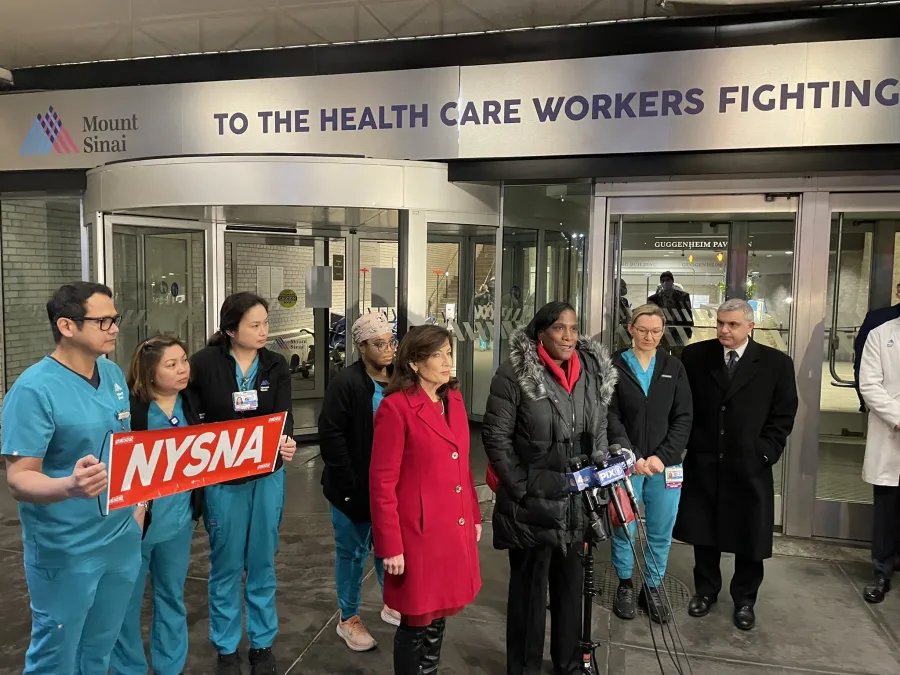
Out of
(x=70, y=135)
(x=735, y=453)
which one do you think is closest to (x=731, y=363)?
(x=735, y=453)

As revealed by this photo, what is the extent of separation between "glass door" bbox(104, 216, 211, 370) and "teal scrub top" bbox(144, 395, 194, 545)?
12.0 ft

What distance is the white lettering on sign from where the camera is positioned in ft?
7.40

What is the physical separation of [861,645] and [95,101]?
7163 mm

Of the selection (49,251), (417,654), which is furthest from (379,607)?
(49,251)

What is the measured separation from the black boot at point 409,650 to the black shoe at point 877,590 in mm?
2995

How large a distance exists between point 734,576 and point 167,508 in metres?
3.07

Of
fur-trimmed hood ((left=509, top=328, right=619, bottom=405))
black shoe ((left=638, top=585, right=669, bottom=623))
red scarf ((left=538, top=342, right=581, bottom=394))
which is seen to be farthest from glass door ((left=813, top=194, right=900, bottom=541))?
red scarf ((left=538, top=342, right=581, bottom=394))

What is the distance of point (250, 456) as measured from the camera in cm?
265

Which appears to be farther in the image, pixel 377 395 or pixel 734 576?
pixel 734 576

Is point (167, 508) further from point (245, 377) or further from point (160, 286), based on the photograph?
point (160, 286)

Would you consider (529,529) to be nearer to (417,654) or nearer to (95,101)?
(417,654)

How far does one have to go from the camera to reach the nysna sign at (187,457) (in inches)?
86.6

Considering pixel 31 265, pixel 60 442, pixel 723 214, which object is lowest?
pixel 60 442

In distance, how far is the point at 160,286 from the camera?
629cm
